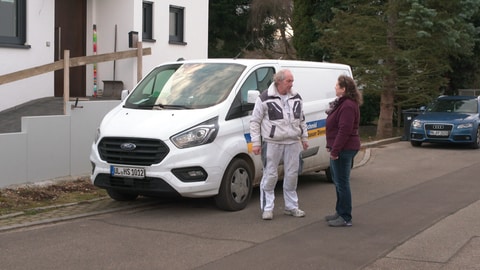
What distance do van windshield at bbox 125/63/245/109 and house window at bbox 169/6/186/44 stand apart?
862 cm

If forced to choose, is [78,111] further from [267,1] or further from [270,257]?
[267,1]

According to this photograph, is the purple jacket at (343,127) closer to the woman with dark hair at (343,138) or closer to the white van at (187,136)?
the woman with dark hair at (343,138)

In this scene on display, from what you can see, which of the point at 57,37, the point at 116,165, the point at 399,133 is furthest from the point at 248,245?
the point at 399,133

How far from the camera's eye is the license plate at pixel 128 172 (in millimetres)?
7758

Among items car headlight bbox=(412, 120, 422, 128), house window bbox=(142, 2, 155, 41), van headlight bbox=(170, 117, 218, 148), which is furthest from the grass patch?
car headlight bbox=(412, 120, 422, 128)

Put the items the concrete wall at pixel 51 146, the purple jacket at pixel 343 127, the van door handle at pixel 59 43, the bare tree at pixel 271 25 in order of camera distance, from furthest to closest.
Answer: the bare tree at pixel 271 25 → the van door handle at pixel 59 43 → the concrete wall at pixel 51 146 → the purple jacket at pixel 343 127

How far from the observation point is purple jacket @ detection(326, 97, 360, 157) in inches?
280

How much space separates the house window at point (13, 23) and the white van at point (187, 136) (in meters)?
5.11

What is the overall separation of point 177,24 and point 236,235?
12046mm

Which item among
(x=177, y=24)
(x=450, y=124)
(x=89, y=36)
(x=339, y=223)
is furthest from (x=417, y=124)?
(x=339, y=223)

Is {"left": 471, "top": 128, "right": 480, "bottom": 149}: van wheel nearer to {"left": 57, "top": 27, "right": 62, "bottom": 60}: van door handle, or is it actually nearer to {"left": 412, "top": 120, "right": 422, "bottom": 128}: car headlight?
{"left": 412, "top": 120, "right": 422, "bottom": 128}: car headlight

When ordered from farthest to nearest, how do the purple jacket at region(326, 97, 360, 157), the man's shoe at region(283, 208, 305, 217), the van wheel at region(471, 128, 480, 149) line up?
1. the van wheel at region(471, 128, 480, 149)
2. the man's shoe at region(283, 208, 305, 217)
3. the purple jacket at region(326, 97, 360, 157)

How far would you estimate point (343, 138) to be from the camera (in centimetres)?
711

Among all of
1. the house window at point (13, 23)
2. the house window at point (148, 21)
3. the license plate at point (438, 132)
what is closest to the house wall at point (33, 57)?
the house window at point (13, 23)
